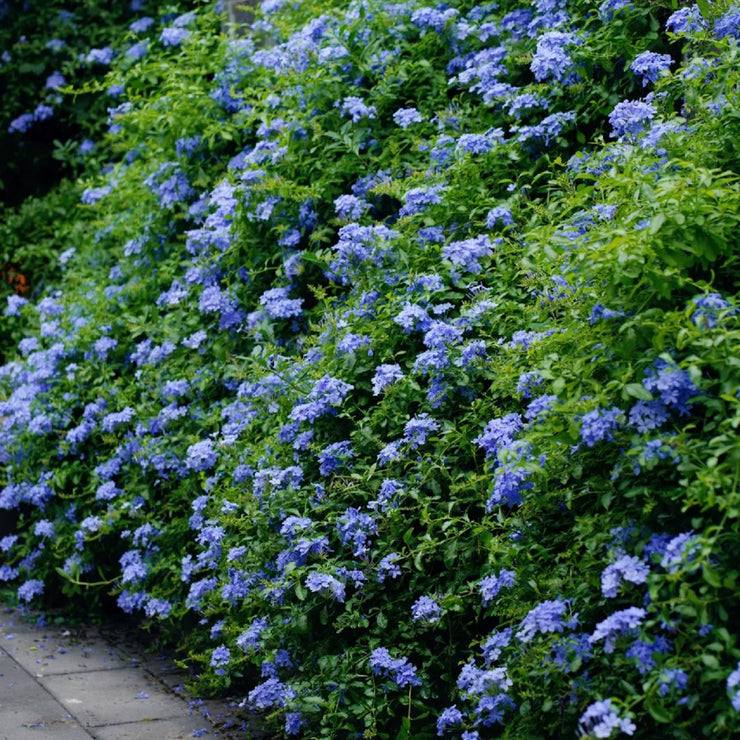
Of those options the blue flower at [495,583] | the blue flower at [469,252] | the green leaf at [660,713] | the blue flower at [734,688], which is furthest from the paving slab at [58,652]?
the blue flower at [734,688]

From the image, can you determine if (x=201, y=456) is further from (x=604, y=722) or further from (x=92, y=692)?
(x=604, y=722)

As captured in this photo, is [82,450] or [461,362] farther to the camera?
[82,450]

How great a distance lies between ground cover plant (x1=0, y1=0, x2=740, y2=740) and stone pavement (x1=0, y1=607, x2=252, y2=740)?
16 centimetres

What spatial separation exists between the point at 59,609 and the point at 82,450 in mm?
735

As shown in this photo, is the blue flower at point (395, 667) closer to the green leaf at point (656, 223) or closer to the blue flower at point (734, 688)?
the blue flower at point (734, 688)

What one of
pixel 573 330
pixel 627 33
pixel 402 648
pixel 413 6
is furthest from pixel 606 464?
pixel 413 6

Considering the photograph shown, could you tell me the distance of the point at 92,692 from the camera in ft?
12.6

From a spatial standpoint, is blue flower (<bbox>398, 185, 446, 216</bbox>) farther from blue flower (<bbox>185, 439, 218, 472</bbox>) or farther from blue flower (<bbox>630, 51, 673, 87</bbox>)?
blue flower (<bbox>185, 439, 218, 472</bbox>)

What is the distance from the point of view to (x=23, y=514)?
5.05 metres

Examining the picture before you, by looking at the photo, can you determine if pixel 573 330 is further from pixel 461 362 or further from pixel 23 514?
pixel 23 514

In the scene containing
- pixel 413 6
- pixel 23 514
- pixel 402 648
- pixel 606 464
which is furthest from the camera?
pixel 23 514

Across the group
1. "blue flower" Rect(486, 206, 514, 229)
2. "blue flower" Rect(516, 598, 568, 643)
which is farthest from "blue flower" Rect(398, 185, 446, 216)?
"blue flower" Rect(516, 598, 568, 643)

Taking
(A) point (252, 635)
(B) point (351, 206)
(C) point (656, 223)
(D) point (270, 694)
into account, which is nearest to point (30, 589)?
(A) point (252, 635)

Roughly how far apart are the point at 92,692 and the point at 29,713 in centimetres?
30
